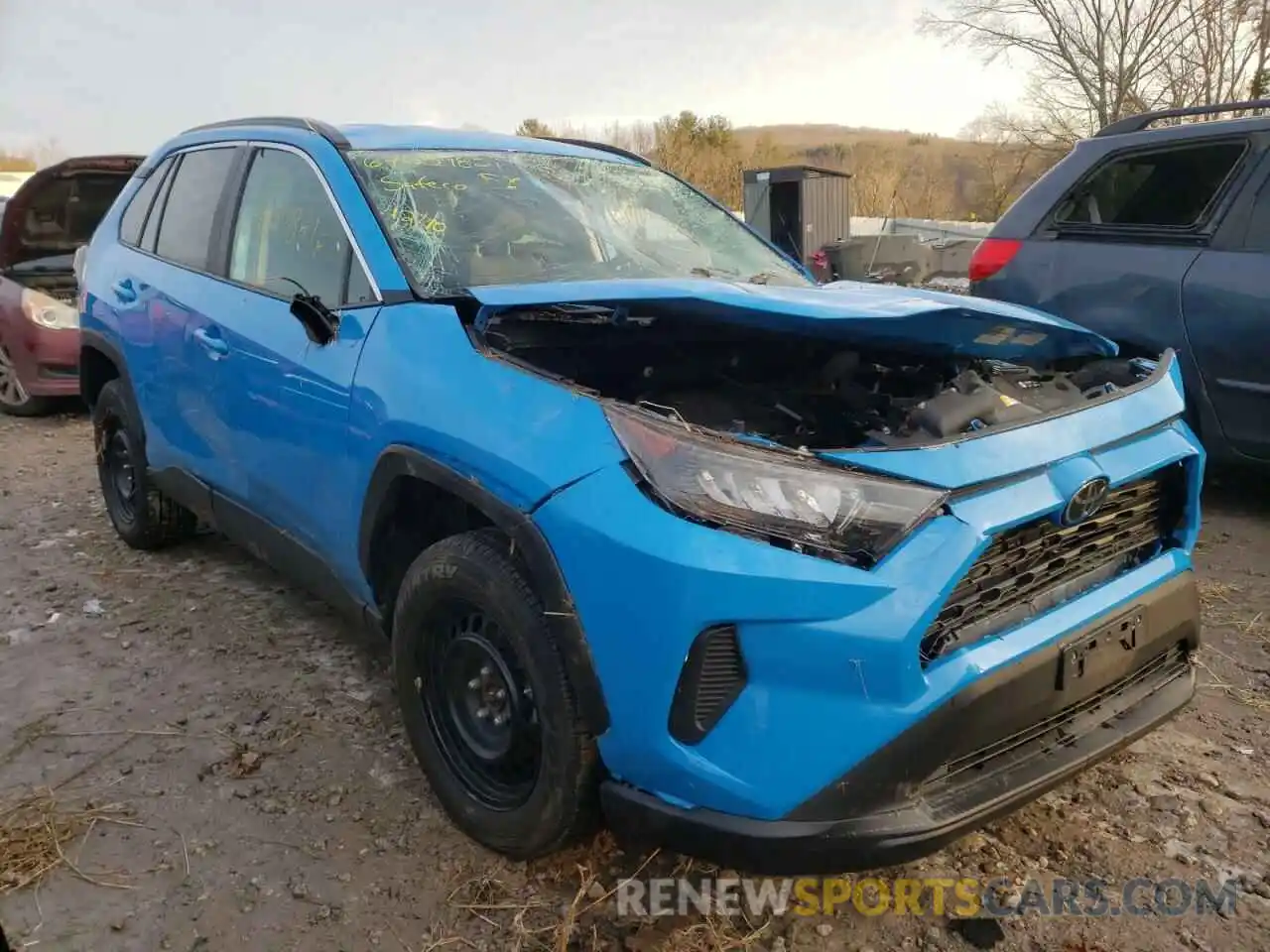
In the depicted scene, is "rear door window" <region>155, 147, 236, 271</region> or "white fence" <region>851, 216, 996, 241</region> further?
"white fence" <region>851, 216, 996, 241</region>

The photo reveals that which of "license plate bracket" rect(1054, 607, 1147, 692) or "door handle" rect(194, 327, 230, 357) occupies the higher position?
"door handle" rect(194, 327, 230, 357)

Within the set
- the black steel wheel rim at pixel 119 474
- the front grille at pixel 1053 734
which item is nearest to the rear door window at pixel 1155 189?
the front grille at pixel 1053 734

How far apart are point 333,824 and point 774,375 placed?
5.52 feet

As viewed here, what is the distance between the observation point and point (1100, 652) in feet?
6.69

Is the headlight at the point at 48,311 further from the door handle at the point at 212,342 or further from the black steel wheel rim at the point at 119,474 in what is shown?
the door handle at the point at 212,342

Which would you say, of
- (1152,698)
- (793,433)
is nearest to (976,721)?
(1152,698)

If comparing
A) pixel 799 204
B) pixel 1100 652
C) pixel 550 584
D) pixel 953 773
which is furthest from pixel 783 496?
pixel 799 204

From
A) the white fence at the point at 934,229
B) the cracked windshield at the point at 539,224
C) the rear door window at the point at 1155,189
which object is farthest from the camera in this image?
the white fence at the point at 934,229

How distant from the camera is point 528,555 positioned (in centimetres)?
197

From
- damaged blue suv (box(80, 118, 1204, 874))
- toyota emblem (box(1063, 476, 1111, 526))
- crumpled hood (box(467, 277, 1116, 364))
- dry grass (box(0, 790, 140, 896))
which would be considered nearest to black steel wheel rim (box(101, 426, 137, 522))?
damaged blue suv (box(80, 118, 1204, 874))

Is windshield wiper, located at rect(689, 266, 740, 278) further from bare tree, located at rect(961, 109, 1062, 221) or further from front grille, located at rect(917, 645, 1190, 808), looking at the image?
bare tree, located at rect(961, 109, 1062, 221)

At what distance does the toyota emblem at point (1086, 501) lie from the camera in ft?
6.46

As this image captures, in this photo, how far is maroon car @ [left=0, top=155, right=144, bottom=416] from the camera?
23.5 feet

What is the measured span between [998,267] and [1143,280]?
28.4 inches
